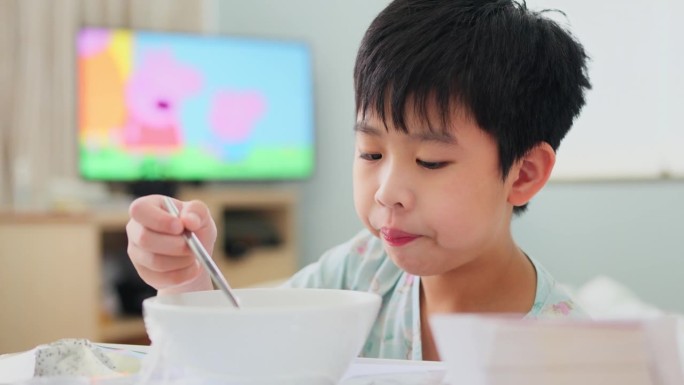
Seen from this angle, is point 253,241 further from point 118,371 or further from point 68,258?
point 118,371

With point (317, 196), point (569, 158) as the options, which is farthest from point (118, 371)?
point (317, 196)

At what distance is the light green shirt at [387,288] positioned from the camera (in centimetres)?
96

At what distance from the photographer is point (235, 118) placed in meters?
2.92

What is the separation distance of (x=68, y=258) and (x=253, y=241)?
0.82 m

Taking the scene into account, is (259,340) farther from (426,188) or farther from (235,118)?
(235,118)

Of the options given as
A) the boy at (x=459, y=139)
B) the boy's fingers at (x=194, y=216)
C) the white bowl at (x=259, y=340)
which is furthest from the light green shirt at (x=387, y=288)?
the white bowl at (x=259, y=340)

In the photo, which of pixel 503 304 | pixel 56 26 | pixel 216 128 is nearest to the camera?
pixel 503 304

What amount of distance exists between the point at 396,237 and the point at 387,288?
0.94ft

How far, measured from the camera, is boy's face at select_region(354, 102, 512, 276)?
79 centimetres

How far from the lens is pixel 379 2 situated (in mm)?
2943

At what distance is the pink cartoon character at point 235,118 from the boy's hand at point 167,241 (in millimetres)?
2119

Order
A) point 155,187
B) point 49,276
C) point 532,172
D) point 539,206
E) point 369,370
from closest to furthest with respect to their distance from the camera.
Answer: point 369,370, point 532,172, point 49,276, point 539,206, point 155,187

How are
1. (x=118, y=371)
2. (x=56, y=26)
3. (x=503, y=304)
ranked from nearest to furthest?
(x=118, y=371), (x=503, y=304), (x=56, y=26)

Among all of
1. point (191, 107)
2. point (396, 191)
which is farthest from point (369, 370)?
point (191, 107)
